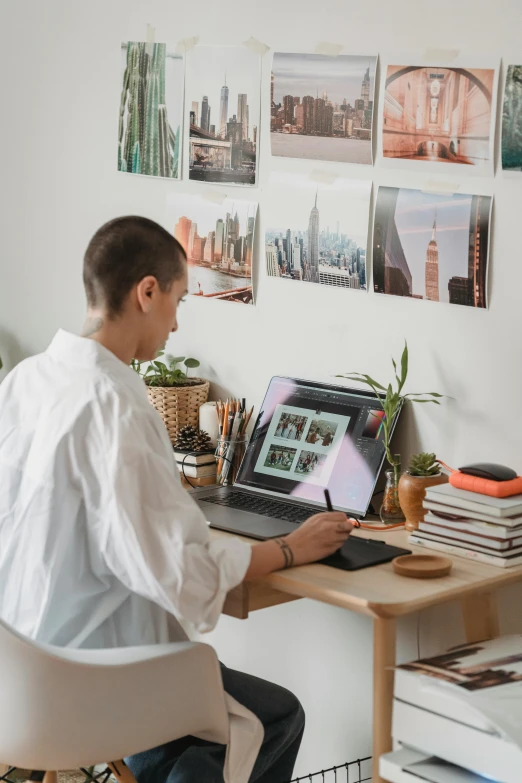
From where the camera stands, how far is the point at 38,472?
1.81 m

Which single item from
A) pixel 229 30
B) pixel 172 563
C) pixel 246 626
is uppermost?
pixel 229 30

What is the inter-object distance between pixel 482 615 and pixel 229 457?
0.74 m

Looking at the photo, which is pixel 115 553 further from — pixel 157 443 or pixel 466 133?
pixel 466 133

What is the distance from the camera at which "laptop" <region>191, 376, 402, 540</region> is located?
239 cm

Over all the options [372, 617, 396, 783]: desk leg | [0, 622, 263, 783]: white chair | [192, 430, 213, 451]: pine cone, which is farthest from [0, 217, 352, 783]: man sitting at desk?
[192, 430, 213, 451]: pine cone

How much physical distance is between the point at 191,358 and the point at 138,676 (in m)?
1.27

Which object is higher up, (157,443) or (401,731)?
(157,443)

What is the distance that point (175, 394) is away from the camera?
2766 mm

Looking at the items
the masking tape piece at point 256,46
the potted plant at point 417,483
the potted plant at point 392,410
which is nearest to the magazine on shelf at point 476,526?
the potted plant at point 417,483

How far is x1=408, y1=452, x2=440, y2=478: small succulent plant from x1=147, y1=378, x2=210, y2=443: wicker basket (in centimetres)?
70

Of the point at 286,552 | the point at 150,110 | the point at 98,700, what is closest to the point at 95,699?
the point at 98,700

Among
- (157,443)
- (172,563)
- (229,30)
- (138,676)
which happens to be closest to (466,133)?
(229,30)

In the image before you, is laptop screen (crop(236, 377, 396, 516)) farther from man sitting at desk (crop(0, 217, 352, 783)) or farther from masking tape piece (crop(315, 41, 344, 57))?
masking tape piece (crop(315, 41, 344, 57))

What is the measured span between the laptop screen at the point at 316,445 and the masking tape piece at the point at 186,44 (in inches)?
33.0
